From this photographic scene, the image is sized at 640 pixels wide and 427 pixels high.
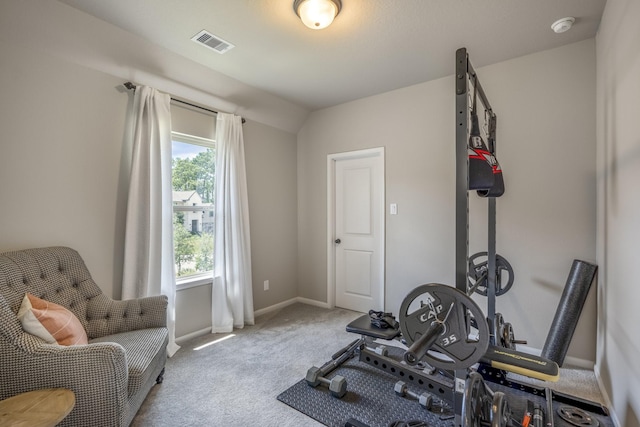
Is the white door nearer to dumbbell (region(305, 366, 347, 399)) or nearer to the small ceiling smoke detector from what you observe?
Answer: dumbbell (region(305, 366, 347, 399))

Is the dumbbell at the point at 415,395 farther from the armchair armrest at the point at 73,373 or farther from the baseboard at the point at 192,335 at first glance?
the baseboard at the point at 192,335

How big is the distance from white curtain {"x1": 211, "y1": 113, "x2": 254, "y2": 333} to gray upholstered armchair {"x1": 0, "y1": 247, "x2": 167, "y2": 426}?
3.14 ft

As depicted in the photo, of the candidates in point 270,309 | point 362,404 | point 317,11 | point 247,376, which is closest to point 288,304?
point 270,309

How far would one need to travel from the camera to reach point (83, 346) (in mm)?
1521

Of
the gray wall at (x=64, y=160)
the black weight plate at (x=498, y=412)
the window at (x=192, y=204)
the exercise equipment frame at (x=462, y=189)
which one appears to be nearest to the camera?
the black weight plate at (x=498, y=412)

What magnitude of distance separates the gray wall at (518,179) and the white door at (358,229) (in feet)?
0.53

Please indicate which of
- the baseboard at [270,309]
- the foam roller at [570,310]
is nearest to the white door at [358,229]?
the baseboard at [270,309]

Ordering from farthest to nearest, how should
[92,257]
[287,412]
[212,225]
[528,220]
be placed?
[212,225], [528,220], [92,257], [287,412]

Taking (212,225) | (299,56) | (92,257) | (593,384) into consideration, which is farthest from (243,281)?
(593,384)

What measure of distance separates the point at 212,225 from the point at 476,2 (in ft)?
9.91

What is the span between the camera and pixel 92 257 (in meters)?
2.37

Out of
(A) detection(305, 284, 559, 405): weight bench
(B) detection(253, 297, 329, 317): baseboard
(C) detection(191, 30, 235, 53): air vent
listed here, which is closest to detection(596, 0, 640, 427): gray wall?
(A) detection(305, 284, 559, 405): weight bench

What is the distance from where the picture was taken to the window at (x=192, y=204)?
3.04 meters

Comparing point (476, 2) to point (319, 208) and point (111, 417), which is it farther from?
point (111, 417)
